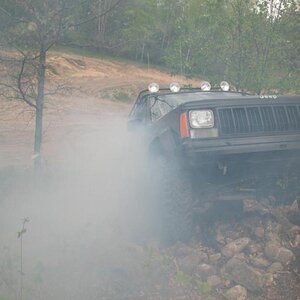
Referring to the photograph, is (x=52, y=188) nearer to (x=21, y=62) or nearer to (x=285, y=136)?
(x=21, y=62)

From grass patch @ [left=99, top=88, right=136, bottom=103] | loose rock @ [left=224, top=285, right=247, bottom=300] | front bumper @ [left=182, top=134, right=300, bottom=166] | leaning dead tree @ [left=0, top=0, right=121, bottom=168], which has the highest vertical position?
grass patch @ [left=99, top=88, right=136, bottom=103]

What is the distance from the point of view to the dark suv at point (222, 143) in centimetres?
443

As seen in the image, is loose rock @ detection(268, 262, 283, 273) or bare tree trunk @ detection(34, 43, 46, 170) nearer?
loose rock @ detection(268, 262, 283, 273)

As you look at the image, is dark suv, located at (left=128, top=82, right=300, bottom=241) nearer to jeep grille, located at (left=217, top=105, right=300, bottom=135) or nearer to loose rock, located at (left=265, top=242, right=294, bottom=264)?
jeep grille, located at (left=217, top=105, right=300, bottom=135)

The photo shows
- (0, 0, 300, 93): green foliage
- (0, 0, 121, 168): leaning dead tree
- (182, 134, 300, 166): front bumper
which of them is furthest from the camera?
(0, 0, 300, 93): green foliage

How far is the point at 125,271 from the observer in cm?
431

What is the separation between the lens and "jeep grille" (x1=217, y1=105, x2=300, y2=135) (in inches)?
179

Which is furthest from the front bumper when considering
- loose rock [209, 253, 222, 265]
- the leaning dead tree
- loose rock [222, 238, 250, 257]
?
the leaning dead tree

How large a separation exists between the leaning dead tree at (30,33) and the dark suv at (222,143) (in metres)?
2.45

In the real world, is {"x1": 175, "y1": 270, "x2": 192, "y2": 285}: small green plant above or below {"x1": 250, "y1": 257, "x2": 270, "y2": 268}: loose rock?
below

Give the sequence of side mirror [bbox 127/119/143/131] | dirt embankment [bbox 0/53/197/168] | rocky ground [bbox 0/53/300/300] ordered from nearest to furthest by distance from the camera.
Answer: rocky ground [bbox 0/53/300/300]
side mirror [bbox 127/119/143/131]
dirt embankment [bbox 0/53/197/168]

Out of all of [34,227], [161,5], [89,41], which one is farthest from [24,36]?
[161,5]

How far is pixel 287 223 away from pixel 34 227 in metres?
3.06

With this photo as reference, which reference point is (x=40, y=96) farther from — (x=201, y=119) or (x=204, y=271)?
(x=204, y=271)
